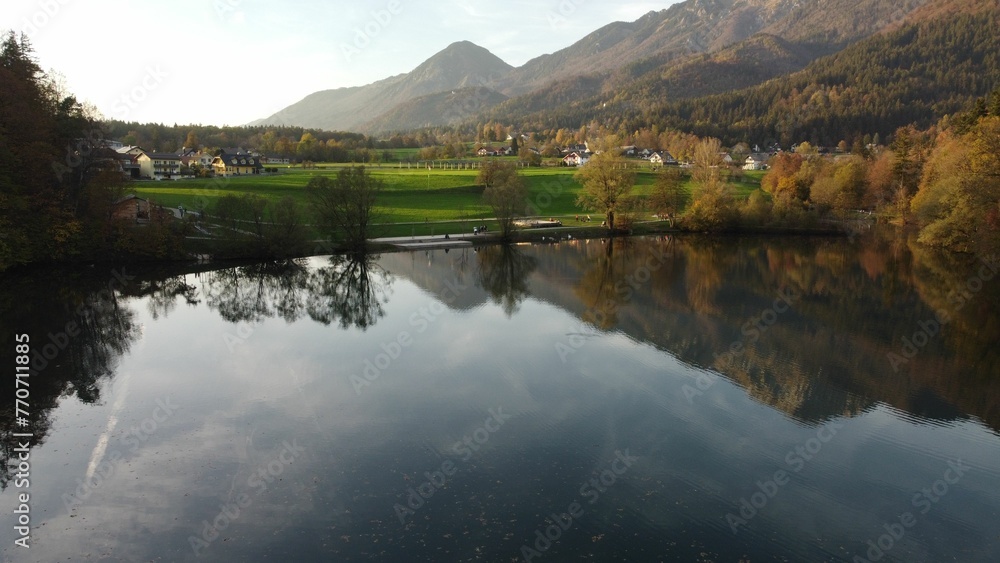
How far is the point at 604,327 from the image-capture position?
1156 inches

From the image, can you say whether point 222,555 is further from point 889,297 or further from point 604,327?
point 889,297

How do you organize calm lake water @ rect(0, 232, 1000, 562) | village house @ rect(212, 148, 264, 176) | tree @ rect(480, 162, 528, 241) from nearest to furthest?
calm lake water @ rect(0, 232, 1000, 562) → tree @ rect(480, 162, 528, 241) → village house @ rect(212, 148, 264, 176)

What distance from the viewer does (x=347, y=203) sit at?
5250 centimetres

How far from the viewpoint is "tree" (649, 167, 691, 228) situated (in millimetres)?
66188

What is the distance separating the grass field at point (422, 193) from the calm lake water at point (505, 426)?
2876 cm

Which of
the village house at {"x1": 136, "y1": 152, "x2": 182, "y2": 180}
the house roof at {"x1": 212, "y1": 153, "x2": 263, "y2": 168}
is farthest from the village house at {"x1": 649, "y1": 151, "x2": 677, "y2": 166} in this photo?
the village house at {"x1": 136, "y1": 152, "x2": 182, "y2": 180}

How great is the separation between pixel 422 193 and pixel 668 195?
103 feet

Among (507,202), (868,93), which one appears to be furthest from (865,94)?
(507,202)

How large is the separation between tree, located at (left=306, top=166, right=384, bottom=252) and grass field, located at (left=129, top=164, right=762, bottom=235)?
7.31 m

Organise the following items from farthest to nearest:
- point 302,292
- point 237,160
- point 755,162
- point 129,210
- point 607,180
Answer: point 755,162, point 237,160, point 607,180, point 129,210, point 302,292

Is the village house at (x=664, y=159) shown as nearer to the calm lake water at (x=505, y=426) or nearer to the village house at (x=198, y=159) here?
→ the village house at (x=198, y=159)

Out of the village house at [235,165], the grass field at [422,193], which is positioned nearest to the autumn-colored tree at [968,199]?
the grass field at [422,193]

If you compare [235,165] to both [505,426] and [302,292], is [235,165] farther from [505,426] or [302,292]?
[505,426]

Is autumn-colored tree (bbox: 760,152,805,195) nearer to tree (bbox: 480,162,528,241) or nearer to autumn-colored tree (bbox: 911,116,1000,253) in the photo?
autumn-colored tree (bbox: 911,116,1000,253)
